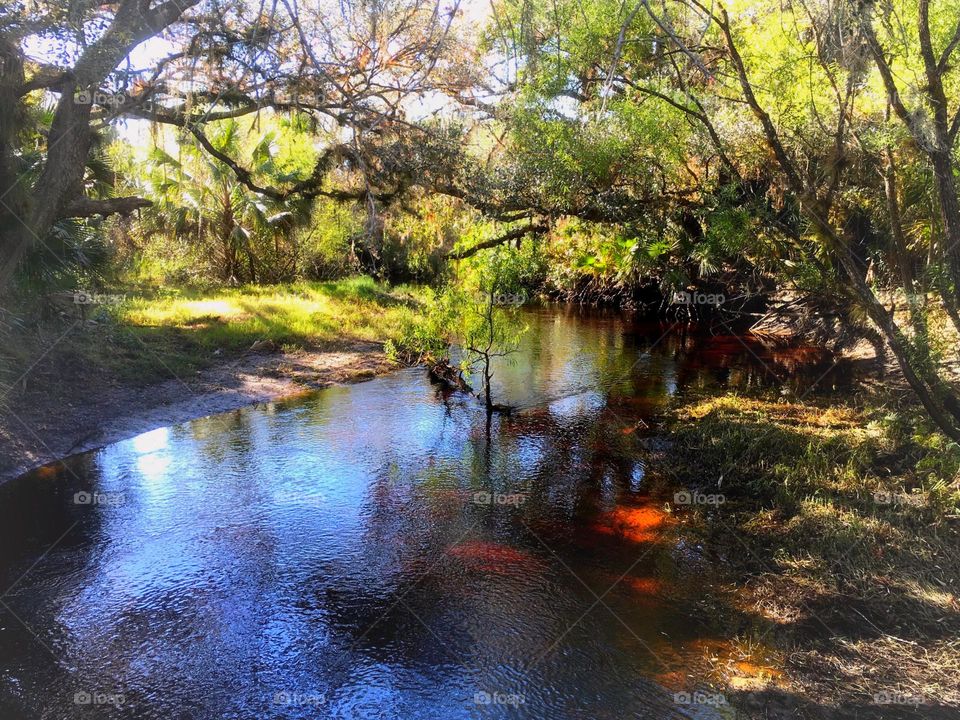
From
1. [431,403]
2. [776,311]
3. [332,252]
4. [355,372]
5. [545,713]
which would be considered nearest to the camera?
[545,713]

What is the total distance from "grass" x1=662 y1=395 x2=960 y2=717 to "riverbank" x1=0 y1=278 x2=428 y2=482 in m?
7.34

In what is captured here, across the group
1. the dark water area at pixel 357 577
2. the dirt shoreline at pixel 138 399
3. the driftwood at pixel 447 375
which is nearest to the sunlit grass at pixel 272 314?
the dirt shoreline at pixel 138 399

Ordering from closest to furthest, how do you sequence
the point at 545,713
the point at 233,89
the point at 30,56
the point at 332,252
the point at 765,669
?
the point at 545,713, the point at 765,669, the point at 30,56, the point at 233,89, the point at 332,252

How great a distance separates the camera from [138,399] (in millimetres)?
10898

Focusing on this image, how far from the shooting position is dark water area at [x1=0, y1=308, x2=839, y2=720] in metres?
4.86

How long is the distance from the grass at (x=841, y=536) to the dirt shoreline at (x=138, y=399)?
6952mm

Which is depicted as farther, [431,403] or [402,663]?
[431,403]

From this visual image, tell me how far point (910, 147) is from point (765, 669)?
5.79 m

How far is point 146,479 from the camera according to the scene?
8.37 m

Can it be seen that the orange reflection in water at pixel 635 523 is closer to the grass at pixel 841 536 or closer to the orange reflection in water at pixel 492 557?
the grass at pixel 841 536

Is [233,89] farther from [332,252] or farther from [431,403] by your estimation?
[332,252]

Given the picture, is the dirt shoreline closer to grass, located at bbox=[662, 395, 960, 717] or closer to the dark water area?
the dark water area

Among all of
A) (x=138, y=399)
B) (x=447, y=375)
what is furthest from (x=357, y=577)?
(x=447, y=375)

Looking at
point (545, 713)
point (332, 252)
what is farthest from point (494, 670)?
point (332, 252)
